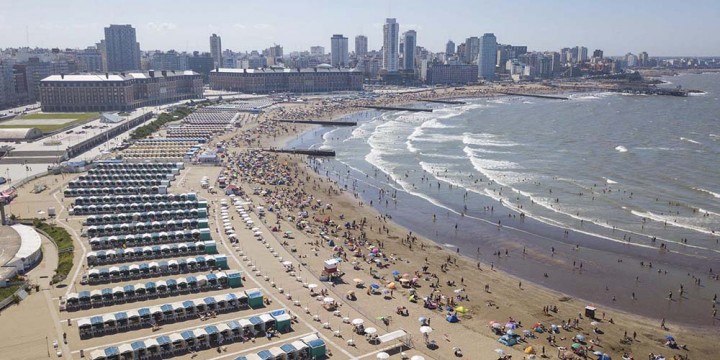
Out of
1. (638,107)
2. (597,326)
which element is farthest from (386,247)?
(638,107)

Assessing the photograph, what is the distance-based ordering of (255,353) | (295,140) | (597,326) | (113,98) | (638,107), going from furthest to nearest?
(638,107)
(113,98)
(295,140)
(597,326)
(255,353)

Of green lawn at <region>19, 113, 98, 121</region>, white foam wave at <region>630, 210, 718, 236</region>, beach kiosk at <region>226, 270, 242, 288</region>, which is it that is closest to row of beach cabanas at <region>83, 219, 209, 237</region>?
beach kiosk at <region>226, 270, 242, 288</region>

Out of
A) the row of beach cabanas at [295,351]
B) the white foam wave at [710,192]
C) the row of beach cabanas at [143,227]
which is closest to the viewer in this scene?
the row of beach cabanas at [295,351]

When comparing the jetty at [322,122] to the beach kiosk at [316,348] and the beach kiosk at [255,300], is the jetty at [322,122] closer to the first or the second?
the beach kiosk at [255,300]

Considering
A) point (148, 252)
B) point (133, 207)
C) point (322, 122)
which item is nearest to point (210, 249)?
point (148, 252)

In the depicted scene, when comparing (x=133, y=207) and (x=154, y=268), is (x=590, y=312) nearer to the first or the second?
(x=154, y=268)

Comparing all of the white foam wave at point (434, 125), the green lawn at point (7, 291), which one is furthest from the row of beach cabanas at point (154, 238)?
the white foam wave at point (434, 125)

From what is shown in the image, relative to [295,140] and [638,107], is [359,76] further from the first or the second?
[295,140]
